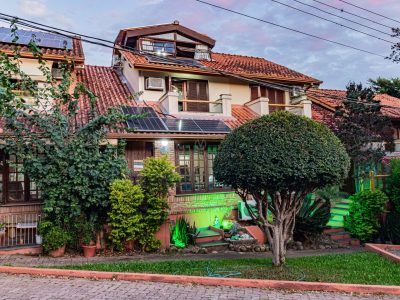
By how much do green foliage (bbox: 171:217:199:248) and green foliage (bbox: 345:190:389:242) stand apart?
5592 mm

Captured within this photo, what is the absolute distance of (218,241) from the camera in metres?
11.0

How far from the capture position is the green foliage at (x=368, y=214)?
11.3m

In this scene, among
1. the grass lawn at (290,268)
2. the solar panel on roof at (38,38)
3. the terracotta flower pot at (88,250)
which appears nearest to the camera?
the grass lawn at (290,268)

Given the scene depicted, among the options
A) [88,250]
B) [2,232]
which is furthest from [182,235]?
[2,232]

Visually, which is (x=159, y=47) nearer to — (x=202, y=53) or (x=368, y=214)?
(x=202, y=53)

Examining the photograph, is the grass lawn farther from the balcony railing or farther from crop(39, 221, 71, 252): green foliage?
the balcony railing

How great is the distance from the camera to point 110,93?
15164 mm

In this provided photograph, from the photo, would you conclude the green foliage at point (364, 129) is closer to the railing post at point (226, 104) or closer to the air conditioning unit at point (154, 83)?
the railing post at point (226, 104)

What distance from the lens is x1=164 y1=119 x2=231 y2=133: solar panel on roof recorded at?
1271cm

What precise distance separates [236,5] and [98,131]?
18.1 ft

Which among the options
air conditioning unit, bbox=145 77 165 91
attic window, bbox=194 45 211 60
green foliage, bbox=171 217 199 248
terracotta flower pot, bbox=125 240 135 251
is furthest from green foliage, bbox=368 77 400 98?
terracotta flower pot, bbox=125 240 135 251

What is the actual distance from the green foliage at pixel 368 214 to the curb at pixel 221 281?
536cm

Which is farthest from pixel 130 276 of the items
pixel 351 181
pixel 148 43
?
pixel 351 181

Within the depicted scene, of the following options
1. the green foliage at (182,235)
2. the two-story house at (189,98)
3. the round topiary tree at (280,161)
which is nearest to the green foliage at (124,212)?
the green foliage at (182,235)
